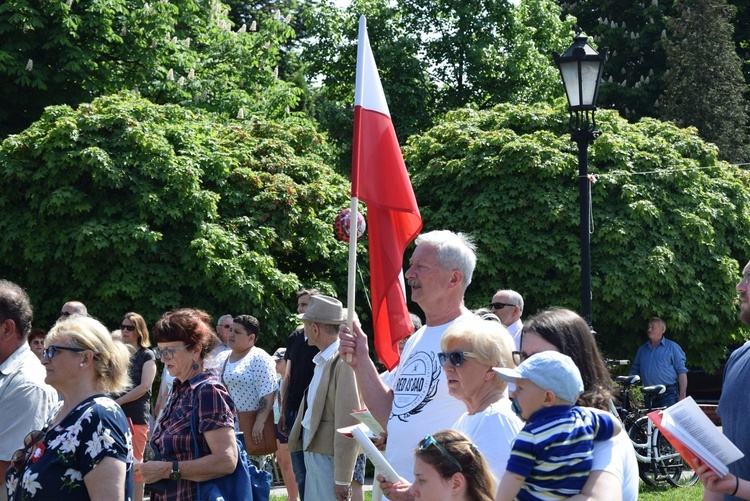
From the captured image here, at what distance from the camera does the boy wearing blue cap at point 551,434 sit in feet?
10.3

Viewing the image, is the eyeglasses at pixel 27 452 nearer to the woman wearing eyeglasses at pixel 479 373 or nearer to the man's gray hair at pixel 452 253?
the woman wearing eyeglasses at pixel 479 373

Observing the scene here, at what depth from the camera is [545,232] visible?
53.0 ft

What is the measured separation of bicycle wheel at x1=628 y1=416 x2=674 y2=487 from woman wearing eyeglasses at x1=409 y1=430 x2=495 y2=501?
8955 mm

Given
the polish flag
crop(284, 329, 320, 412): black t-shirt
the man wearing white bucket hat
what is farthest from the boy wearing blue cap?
crop(284, 329, 320, 412): black t-shirt

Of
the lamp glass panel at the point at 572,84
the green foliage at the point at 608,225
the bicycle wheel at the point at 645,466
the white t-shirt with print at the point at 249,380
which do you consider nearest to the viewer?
the white t-shirt with print at the point at 249,380

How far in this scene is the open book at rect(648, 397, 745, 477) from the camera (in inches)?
137

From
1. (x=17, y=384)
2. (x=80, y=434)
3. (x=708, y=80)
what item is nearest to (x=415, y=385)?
(x=80, y=434)

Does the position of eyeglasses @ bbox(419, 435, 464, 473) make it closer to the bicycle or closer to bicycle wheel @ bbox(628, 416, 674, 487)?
the bicycle

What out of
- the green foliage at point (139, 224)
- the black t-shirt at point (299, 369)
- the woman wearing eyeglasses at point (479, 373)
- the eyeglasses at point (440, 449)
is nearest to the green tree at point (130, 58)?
the green foliage at point (139, 224)

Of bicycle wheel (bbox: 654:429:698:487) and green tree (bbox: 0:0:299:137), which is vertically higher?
green tree (bbox: 0:0:299:137)

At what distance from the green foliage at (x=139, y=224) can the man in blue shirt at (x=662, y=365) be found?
15.3ft

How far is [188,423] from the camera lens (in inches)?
183

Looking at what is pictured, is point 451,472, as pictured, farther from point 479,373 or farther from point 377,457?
point 479,373

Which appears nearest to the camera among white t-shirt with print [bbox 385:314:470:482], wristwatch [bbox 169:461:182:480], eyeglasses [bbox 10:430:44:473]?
eyeglasses [bbox 10:430:44:473]
